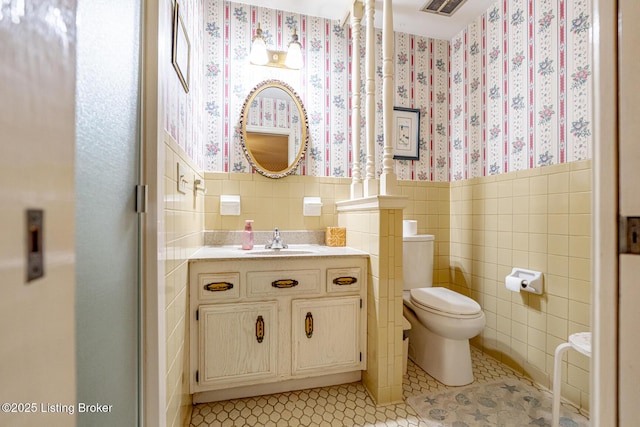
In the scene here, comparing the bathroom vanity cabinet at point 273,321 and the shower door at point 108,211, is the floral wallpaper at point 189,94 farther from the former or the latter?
the bathroom vanity cabinet at point 273,321

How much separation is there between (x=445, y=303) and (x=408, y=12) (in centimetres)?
224

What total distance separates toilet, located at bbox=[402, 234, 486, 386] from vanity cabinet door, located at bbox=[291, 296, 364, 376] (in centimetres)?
48

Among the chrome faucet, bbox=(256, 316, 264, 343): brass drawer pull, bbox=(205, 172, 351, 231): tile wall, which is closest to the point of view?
bbox=(256, 316, 264, 343): brass drawer pull

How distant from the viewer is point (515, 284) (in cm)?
175

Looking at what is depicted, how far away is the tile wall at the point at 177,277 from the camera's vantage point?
1.02 meters

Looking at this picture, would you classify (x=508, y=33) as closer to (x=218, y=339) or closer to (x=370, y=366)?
(x=370, y=366)

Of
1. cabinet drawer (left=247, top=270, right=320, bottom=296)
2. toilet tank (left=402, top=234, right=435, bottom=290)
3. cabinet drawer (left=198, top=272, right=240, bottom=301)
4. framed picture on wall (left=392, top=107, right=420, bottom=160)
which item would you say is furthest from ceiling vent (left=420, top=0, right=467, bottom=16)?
cabinet drawer (left=198, top=272, right=240, bottom=301)

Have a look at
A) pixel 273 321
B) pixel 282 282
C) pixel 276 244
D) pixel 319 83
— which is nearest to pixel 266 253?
pixel 276 244

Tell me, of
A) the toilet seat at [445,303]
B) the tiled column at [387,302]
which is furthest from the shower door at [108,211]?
the toilet seat at [445,303]

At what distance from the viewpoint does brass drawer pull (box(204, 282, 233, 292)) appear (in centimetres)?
146

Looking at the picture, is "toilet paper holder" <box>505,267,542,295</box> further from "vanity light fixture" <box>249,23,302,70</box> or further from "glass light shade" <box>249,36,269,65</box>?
"glass light shade" <box>249,36,269,65</box>

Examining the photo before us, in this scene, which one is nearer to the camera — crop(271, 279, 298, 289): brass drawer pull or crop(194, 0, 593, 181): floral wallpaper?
crop(271, 279, 298, 289): brass drawer pull

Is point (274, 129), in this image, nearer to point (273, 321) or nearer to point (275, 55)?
point (275, 55)

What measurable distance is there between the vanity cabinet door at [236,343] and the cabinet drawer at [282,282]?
0.08 metres
